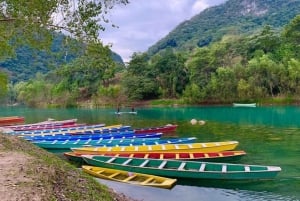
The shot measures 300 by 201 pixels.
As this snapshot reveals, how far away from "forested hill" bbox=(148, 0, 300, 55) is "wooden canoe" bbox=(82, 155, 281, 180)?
120584mm

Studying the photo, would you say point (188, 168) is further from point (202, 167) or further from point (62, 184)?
point (62, 184)

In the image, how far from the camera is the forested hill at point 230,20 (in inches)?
5669

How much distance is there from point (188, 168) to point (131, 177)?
2.43 m

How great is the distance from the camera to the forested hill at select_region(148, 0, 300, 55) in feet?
472

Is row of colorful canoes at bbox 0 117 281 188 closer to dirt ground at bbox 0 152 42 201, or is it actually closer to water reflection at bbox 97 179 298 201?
water reflection at bbox 97 179 298 201

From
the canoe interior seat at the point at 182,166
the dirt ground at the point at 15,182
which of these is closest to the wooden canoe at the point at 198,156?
the canoe interior seat at the point at 182,166

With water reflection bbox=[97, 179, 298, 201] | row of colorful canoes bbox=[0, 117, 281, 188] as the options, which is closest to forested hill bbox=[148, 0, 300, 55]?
row of colorful canoes bbox=[0, 117, 281, 188]

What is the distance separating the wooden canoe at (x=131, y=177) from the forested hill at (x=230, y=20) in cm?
12186

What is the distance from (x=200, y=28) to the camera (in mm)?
158875

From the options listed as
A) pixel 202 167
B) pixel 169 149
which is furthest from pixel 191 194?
pixel 169 149

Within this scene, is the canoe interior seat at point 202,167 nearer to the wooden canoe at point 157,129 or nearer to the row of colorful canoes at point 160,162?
the row of colorful canoes at point 160,162

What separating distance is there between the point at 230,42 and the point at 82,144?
61522mm

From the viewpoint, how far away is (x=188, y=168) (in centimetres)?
1452

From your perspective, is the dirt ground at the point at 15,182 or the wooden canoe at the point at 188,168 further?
the wooden canoe at the point at 188,168
